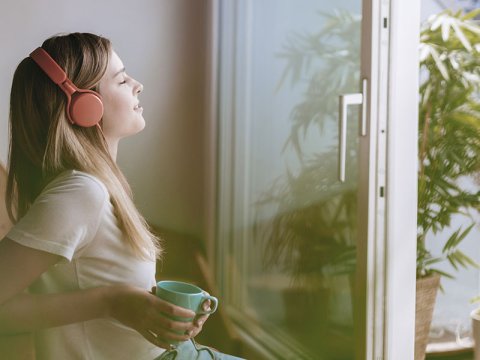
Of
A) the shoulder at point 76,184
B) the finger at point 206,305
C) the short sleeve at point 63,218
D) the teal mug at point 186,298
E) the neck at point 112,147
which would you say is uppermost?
the neck at point 112,147

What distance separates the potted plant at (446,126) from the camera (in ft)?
6.88

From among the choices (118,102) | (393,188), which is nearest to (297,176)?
(393,188)

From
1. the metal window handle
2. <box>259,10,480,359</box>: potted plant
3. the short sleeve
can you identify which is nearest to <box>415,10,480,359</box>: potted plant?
<box>259,10,480,359</box>: potted plant

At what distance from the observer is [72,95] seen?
104 centimetres

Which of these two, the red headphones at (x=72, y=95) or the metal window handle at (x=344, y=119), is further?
the metal window handle at (x=344, y=119)

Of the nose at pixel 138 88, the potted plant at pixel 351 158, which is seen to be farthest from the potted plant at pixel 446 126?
the nose at pixel 138 88

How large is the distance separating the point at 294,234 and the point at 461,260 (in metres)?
0.85

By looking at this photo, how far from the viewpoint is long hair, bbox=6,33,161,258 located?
104cm

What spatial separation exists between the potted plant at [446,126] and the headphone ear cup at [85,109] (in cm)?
133

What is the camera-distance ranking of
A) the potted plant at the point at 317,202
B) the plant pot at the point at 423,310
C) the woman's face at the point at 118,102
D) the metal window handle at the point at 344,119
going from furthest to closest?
the plant pot at the point at 423,310 → the potted plant at the point at 317,202 → the metal window handle at the point at 344,119 → the woman's face at the point at 118,102

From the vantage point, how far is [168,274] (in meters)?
1.34

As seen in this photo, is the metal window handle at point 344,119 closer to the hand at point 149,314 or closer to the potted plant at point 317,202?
the potted plant at point 317,202

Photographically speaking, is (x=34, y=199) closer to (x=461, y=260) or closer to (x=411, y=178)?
(x=411, y=178)

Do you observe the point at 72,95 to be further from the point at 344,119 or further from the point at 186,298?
the point at 344,119
